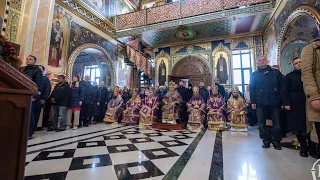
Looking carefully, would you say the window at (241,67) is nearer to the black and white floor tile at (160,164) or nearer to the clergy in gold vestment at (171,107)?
the clergy in gold vestment at (171,107)

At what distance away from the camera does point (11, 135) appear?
662 millimetres

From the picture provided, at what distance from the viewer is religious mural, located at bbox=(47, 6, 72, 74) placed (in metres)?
5.16

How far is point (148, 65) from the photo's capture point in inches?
378

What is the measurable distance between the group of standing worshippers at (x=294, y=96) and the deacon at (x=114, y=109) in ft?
13.3

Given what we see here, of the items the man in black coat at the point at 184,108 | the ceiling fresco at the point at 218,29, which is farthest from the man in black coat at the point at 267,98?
the ceiling fresco at the point at 218,29

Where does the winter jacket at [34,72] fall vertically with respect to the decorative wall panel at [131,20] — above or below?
below

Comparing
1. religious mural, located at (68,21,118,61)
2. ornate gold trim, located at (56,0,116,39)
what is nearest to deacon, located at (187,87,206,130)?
religious mural, located at (68,21,118,61)

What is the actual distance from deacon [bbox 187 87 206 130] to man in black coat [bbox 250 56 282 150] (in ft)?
5.92

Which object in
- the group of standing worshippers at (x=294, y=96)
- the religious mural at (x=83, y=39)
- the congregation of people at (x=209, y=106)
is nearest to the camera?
the group of standing worshippers at (x=294, y=96)

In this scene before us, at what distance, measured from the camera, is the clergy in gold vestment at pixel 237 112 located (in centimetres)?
387

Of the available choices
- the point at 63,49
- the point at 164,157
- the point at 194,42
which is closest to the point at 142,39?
the point at 194,42

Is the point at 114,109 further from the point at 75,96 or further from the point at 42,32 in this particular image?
the point at 42,32

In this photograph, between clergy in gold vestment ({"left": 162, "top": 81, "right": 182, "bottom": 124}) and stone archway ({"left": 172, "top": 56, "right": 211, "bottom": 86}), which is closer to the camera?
clergy in gold vestment ({"left": 162, "top": 81, "right": 182, "bottom": 124})

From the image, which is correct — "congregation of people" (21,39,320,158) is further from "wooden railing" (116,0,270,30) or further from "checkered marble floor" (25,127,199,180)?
"wooden railing" (116,0,270,30)
